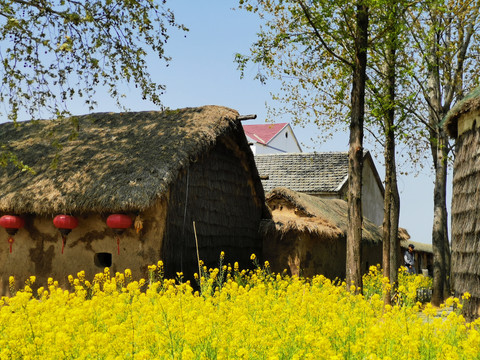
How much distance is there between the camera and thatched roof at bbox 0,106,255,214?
10227 millimetres

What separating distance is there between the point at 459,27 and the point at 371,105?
393cm

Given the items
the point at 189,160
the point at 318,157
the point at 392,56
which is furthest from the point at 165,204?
the point at 318,157

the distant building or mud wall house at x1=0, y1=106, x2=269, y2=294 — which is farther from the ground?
the distant building

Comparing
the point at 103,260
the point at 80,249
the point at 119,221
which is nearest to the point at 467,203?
the point at 119,221

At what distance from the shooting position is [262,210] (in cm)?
1437

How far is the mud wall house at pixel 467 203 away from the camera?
8.02 metres

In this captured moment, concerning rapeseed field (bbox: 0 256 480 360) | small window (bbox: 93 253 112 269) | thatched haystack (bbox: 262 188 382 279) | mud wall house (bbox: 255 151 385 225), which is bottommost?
rapeseed field (bbox: 0 256 480 360)

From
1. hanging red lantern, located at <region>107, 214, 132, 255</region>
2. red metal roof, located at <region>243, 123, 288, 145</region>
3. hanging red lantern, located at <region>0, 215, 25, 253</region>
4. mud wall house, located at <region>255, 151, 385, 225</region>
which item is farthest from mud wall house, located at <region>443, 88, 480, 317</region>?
red metal roof, located at <region>243, 123, 288, 145</region>

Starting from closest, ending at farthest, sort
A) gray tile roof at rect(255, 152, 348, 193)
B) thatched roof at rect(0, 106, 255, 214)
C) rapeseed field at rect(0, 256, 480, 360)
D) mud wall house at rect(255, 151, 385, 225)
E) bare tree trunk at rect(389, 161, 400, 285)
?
rapeseed field at rect(0, 256, 480, 360) < thatched roof at rect(0, 106, 255, 214) < bare tree trunk at rect(389, 161, 400, 285) < mud wall house at rect(255, 151, 385, 225) < gray tile roof at rect(255, 152, 348, 193)

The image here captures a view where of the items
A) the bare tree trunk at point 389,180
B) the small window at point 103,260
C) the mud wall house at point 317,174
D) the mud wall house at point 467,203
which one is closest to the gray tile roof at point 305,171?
the mud wall house at point 317,174

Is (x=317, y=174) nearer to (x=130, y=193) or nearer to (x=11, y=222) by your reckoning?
(x=130, y=193)

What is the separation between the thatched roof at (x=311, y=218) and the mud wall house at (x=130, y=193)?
1.14 meters

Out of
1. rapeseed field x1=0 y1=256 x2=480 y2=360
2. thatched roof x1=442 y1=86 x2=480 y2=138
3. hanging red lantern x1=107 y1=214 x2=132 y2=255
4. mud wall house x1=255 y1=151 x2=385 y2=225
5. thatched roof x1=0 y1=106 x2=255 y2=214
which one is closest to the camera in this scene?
rapeseed field x1=0 y1=256 x2=480 y2=360

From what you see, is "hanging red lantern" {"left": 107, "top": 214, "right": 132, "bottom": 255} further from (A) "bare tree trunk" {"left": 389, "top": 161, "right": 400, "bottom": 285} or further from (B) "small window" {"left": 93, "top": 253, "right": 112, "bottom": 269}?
(A) "bare tree trunk" {"left": 389, "top": 161, "right": 400, "bottom": 285}
